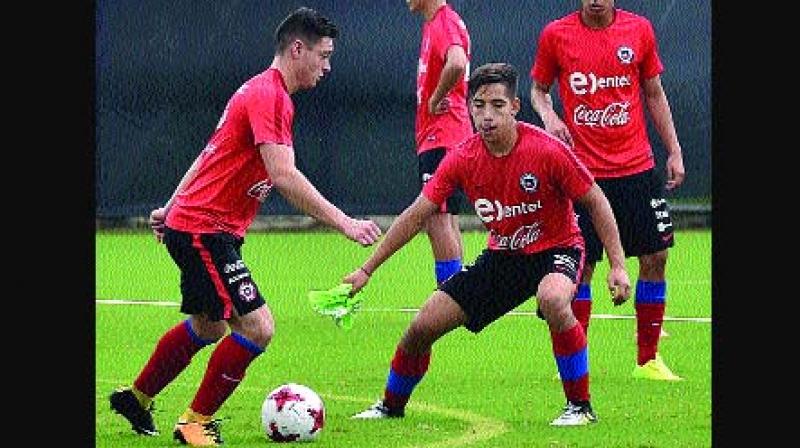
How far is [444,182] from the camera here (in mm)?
7895

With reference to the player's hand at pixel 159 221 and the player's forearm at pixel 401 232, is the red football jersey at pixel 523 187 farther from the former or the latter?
the player's hand at pixel 159 221

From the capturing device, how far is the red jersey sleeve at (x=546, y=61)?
9570 millimetres

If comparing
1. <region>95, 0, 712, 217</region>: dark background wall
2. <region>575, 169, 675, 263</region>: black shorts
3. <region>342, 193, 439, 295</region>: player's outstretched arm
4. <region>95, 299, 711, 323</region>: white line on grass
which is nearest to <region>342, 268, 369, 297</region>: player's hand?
<region>342, 193, 439, 295</region>: player's outstretched arm

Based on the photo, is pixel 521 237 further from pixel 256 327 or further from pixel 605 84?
pixel 605 84

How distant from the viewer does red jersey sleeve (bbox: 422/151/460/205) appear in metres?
7.86

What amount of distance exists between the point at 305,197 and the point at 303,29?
0.88 m

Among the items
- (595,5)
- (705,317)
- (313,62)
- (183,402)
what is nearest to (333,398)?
(183,402)

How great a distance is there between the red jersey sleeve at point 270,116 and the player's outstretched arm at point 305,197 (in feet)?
0.13

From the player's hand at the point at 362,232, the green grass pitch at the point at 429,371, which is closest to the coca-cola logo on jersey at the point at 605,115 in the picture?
the green grass pitch at the point at 429,371

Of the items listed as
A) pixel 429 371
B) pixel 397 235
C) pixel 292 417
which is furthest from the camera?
pixel 429 371

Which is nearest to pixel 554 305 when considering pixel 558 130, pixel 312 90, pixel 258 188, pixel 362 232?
pixel 362 232

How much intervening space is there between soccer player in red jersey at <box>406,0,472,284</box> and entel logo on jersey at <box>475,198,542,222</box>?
3.26 meters

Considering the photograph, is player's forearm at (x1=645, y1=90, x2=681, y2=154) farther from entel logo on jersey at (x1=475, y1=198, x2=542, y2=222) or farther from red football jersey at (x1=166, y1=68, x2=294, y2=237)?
red football jersey at (x1=166, y1=68, x2=294, y2=237)

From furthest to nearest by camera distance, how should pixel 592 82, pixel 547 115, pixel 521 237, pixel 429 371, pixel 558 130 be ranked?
pixel 429 371 < pixel 592 82 < pixel 547 115 < pixel 558 130 < pixel 521 237
